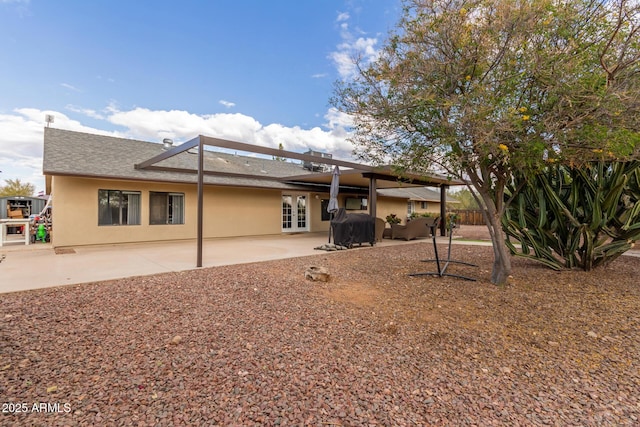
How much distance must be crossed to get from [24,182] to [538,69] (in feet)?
128

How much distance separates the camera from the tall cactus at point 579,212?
553 centimetres

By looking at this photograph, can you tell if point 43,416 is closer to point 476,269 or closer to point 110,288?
point 110,288

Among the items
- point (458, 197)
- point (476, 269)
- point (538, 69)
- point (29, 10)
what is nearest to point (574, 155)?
point (538, 69)

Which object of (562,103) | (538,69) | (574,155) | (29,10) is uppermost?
(29,10)

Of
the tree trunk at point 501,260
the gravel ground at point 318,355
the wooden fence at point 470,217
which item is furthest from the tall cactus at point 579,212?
the wooden fence at point 470,217

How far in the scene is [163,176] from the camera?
1056 centimetres

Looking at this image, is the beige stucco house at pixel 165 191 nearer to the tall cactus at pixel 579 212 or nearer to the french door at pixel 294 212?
the french door at pixel 294 212

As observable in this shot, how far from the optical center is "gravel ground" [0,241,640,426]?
205 centimetres

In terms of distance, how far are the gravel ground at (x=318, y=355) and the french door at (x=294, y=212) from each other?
10.1 m

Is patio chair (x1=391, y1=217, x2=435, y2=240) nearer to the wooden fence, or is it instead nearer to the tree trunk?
the tree trunk

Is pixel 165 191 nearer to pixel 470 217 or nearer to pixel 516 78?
pixel 516 78

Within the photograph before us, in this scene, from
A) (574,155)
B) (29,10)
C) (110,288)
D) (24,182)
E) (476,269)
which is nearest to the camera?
(574,155)

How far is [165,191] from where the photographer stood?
11.2 metres

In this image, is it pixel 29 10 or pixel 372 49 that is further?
pixel 29 10
